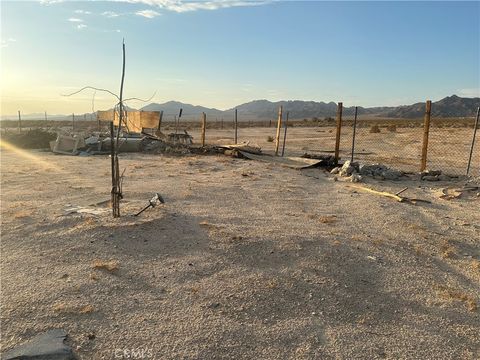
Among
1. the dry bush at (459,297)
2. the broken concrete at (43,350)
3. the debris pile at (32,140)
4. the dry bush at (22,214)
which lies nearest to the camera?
the broken concrete at (43,350)

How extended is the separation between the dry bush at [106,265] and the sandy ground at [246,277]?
48 mm

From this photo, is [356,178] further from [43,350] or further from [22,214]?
[43,350]

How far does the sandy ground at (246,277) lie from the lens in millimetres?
3650

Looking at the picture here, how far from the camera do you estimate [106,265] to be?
16.4 ft

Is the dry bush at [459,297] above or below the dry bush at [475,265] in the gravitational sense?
below

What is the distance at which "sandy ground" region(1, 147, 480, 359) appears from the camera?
365 centimetres

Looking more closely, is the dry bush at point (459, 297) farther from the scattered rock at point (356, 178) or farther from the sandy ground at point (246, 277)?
the scattered rock at point (356, 178)

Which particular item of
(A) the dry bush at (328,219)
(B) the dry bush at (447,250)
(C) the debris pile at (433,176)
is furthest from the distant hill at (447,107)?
(B) the dry bush at (447,250)

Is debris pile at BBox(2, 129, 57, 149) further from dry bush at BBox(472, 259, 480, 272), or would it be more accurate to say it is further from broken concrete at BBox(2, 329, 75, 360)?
dry bush at BBox(472, 259, 480, 272)

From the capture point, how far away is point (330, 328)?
3.86m

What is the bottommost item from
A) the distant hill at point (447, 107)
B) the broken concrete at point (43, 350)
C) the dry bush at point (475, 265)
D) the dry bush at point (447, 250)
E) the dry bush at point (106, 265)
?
the broken concrete at point (43, 350)

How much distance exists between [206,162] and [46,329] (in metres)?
11.3

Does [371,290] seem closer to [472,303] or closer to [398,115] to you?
[472,303]

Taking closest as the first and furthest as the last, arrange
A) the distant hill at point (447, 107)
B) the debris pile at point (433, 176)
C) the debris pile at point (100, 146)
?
the debris pile at point (433, 176)
the debris pile at point (100, 146)
the distant hill at point (447, 107)
